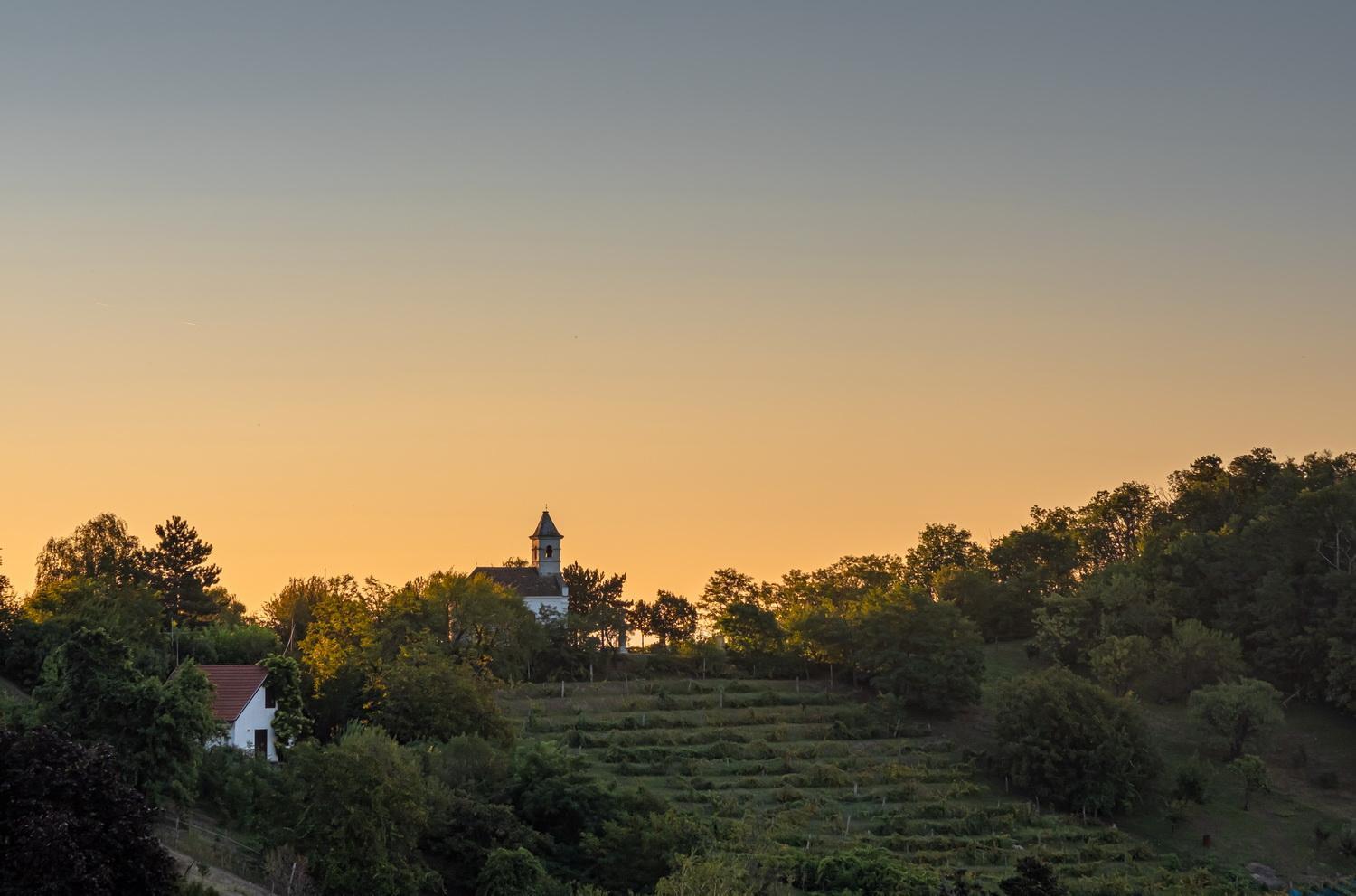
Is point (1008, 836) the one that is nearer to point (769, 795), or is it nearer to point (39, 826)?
point (769, 795)

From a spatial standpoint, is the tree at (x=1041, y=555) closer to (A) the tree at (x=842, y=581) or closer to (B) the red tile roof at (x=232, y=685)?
(A) the tree at (x=842, y=581)

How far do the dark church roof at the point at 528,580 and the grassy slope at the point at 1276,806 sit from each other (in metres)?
35.2

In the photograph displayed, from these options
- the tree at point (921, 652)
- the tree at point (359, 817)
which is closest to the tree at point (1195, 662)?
the tree at point (921, 652)

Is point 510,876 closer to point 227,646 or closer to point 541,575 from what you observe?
point 227,646

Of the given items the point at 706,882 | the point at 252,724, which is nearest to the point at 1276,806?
the point at 706,882

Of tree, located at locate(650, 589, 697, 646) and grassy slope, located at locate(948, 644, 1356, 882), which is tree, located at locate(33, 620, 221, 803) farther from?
tree, located at locate(650, 589, 697, 646)

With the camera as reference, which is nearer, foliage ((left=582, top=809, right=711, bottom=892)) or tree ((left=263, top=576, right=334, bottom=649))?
foliage ((left=582, top=809, right=711, bottom=892))

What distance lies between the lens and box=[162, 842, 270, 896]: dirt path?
1510 inches

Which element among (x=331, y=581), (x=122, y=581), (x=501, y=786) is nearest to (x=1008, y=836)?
(x=501, y=786)

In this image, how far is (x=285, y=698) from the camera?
59.9 m

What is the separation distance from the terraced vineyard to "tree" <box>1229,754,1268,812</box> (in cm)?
941

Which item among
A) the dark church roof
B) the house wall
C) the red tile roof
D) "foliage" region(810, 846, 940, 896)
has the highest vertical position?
the dark church roof

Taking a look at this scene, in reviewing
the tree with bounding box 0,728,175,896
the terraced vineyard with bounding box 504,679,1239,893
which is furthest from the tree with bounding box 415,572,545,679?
the tree with bounding box 0,728,175,896

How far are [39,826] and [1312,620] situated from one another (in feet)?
254
